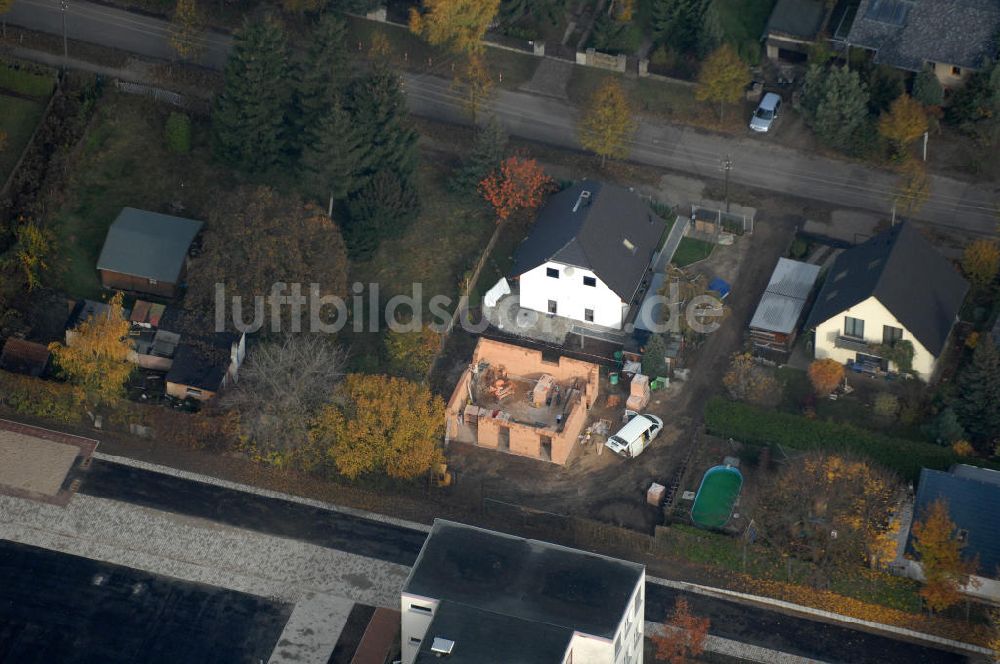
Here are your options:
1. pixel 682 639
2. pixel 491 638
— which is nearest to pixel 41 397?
pixel 491 638

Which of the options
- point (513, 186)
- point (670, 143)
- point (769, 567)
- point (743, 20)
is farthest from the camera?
point (743, 20)

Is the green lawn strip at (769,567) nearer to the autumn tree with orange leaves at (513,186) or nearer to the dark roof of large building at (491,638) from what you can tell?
the dark roof of large building at (491,638)

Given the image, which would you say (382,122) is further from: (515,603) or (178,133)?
(515,603)

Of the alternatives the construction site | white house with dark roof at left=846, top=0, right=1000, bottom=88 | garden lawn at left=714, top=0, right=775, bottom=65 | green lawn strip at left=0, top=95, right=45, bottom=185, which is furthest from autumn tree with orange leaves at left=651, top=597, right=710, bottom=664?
green lawn strip at left=0, top=95, right=45, bottom=185

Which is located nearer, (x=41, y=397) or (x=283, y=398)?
(x=283, y=398)

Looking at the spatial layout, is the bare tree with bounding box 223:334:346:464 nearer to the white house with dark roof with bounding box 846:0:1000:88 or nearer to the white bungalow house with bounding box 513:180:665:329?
the white bungalow house with bounding box 513:180:665:329
